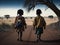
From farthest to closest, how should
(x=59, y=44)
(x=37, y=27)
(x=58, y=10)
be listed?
(x=58, y=10) < (x=37, y=27) < (x=59, y=44)

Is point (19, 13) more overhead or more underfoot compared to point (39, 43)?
more overhead

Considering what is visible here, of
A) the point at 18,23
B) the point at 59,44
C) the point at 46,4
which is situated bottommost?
the point at 59,44

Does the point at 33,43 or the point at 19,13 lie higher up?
the point at 19,13

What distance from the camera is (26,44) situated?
12.4 metres

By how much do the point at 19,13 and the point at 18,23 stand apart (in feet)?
1.76

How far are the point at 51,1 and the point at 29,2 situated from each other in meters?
1.60

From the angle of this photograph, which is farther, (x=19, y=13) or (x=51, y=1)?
(x=51, y=1)

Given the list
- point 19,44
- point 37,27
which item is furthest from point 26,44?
point 37,27

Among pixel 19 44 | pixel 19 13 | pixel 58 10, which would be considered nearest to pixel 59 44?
pixel 19 44

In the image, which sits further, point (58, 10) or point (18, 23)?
point (58, 10)

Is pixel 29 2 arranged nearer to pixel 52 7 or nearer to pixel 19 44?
pixel 52 7

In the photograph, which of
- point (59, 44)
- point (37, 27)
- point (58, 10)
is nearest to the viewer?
point (59, 44)

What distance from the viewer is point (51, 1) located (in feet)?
61.8

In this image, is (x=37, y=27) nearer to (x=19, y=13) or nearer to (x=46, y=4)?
(x=19, y=13)
